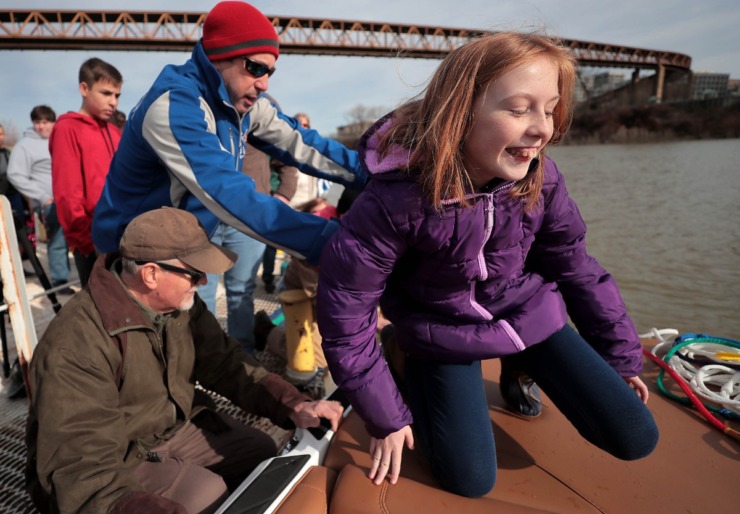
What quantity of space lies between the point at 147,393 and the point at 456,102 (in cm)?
114

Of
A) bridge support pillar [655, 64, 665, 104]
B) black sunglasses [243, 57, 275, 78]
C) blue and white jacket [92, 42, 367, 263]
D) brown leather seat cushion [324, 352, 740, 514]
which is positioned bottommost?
brown leather seat cushion [324, 352, 740, 514]

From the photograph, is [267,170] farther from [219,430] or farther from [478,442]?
[478,442]

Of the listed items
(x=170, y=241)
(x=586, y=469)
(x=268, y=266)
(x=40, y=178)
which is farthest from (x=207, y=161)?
(x=40, y=178)

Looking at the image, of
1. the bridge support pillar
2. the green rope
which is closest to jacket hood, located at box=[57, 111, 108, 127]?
the green rope

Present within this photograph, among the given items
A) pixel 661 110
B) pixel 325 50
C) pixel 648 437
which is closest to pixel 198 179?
pixel 648 437

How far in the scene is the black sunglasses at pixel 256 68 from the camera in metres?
1.58

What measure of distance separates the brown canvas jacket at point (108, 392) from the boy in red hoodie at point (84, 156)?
1.17 meters

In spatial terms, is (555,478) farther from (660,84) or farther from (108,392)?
(660,84)

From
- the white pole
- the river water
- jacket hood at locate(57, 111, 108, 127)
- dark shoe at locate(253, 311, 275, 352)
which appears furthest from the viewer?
the river water

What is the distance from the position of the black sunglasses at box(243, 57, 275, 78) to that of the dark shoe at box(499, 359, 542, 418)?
4.25 feet

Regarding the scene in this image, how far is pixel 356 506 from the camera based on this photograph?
3.48 ft

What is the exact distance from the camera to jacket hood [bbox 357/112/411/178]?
44.5 inches

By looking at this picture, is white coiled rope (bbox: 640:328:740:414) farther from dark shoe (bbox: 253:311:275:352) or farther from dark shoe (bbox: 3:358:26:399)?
dark shoe (bbox: 3:358:26:399)

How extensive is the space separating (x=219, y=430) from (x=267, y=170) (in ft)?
5.50
